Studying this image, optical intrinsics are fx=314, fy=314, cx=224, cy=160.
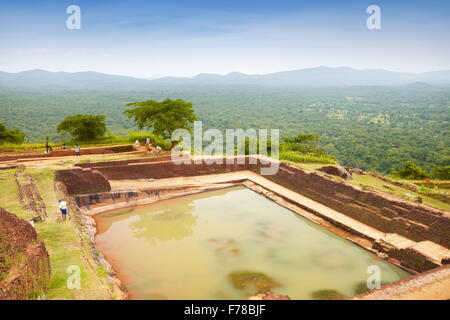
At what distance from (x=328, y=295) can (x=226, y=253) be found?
3.36 metres


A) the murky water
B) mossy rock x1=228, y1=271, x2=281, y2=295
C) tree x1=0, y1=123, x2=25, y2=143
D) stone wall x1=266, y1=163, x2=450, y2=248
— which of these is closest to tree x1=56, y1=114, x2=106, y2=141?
tree x1=0, y1=123, x2=25, y2=143

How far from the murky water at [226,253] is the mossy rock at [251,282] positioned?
0.03 meters

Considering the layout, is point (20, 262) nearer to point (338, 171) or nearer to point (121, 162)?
point (121, 162)

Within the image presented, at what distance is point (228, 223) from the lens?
12.6 meters

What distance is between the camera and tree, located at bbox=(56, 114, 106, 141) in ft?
68.9

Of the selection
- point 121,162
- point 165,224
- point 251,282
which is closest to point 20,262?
point 251,282

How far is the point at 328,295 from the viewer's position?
8.38 m

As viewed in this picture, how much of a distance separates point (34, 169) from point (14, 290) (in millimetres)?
10521

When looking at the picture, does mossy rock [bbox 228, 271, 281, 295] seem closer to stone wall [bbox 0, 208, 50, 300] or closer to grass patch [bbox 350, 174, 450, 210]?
stone wall [bbox 0, 208, 50, 300]

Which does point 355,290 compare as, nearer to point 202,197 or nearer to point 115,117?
point 202,197
